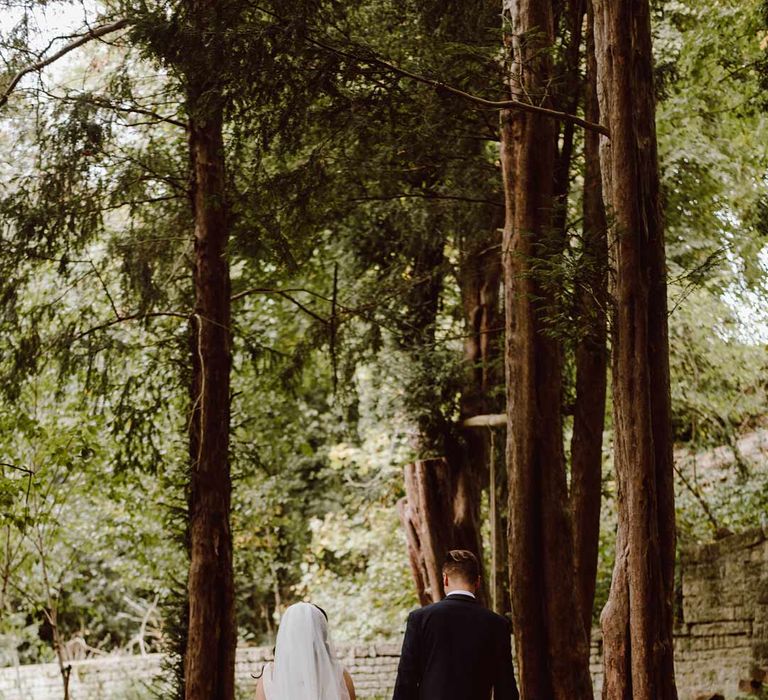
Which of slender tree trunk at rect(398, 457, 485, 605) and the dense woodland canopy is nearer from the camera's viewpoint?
the dense woodland canopy

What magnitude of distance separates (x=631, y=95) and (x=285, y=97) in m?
3.19

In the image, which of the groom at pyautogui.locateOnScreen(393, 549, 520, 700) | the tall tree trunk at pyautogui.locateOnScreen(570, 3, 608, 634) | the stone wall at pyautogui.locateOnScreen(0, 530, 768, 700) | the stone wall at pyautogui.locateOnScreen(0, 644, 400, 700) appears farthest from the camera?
the stone wall at pyautogui.locateOnScreen(0, 644, 400, 700)

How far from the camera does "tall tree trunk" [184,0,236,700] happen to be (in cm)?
1016

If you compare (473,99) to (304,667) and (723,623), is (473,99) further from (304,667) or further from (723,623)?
(723,623)

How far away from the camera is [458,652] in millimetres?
5047

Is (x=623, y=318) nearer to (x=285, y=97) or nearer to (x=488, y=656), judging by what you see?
(x=488, y=656)

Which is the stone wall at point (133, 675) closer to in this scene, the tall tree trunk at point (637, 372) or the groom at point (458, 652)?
the tall tree trunk at point (637, 372)

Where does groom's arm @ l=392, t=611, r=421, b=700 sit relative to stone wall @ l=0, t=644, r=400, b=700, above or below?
above

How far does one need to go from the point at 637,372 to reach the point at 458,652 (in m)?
2.49

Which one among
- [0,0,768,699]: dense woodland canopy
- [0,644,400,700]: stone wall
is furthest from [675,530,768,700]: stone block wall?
[0,644,400,700]: stone wall

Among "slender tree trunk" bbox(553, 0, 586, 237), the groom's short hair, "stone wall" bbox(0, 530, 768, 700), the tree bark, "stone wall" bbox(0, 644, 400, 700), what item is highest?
"slender tree trunk" bbox(553, 0, 586, 237)

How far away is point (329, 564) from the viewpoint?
24.5 m

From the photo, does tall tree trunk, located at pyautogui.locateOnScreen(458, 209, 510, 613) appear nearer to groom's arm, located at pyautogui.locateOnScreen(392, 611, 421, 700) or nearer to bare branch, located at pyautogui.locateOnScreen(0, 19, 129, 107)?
bare branch, located at pyautogui.locateOnScreen(0, 19, 129, 107)

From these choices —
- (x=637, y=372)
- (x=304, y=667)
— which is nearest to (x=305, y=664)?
(x=304, y=667)
